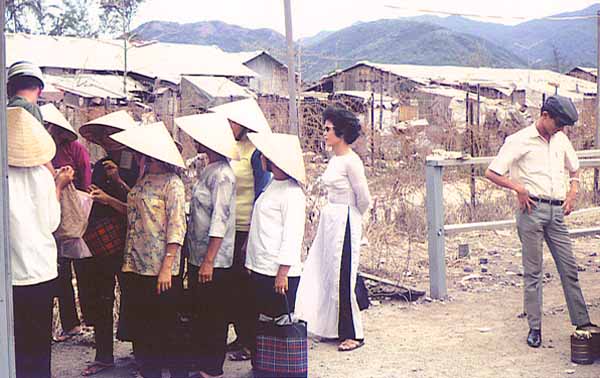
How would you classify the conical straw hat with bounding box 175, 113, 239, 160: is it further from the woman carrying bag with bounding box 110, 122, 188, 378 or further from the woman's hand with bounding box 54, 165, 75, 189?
the woman's hand with bounding box 54, 165, 75, 189

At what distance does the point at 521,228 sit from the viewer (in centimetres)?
588

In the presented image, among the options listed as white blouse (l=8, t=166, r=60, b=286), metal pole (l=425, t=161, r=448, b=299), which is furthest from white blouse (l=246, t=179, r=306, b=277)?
metal pole (l=425, t=161, r=448, b=299)

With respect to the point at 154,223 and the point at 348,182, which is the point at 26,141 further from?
the point at 348,182

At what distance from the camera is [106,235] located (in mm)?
5172

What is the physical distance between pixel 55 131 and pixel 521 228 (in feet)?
10.7

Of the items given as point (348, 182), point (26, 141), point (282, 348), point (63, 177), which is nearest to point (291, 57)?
point (348, 182)

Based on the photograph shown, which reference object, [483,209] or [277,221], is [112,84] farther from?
[277,221]

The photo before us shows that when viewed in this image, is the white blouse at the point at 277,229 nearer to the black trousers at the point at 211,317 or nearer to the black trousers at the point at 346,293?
the black trousers at the point at 211,317

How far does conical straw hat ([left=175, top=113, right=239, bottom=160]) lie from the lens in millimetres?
5016

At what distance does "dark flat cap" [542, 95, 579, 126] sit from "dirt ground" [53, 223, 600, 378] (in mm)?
1603

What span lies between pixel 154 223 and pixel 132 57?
23.2m

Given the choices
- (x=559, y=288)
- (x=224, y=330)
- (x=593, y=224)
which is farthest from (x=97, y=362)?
(x=593, y=224)

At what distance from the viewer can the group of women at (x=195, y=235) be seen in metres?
4.85

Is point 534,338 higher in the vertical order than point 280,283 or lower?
lower
